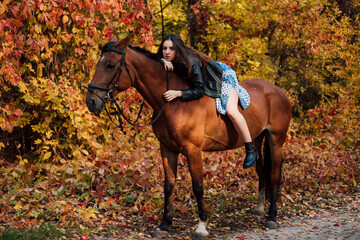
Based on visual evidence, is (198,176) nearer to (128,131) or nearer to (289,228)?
(289,228)

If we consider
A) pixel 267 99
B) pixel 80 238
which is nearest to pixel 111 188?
pixel 80 238

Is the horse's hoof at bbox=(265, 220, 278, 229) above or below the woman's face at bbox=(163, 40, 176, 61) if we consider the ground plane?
below

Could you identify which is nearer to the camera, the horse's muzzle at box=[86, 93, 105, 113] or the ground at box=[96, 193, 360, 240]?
the horse's muzzle at box=[86, 93, 105, 113]

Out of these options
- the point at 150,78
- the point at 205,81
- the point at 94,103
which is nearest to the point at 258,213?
the point at 205,81

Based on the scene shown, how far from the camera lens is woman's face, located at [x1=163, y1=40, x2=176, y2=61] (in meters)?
4.52

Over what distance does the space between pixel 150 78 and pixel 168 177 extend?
133cm

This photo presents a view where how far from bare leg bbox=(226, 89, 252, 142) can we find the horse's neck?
36.0 inches

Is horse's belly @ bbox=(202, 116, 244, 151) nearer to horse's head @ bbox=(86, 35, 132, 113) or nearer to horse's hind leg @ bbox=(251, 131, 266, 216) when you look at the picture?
horse's hind leg @ bbox=(251, 131, 266, 216)

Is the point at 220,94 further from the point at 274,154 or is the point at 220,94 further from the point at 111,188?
the point at 111,188

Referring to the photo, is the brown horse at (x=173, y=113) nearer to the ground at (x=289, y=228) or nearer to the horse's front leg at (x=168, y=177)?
the horse's front leg at (x=168, y=177)

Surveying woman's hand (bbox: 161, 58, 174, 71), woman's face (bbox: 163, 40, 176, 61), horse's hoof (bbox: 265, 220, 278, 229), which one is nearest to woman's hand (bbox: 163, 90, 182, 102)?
woman's hand (bbox: 161, 58, 174, 71)

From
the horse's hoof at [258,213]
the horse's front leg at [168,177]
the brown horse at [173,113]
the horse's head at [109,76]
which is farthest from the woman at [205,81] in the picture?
the horse's hoof at [258,213]

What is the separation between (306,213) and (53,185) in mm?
4033

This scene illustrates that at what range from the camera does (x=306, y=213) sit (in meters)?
6.13
